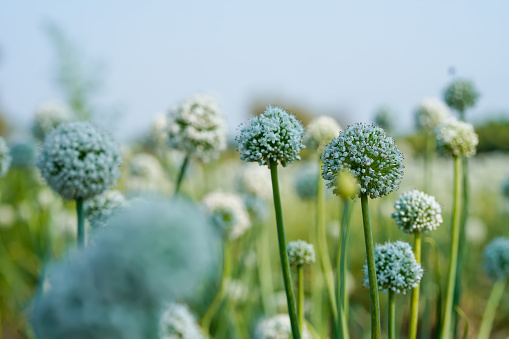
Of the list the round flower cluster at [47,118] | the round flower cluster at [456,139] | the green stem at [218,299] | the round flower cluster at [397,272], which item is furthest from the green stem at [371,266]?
the round flower cluster at [47,118]

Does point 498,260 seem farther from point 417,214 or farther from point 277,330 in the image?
point 417,214

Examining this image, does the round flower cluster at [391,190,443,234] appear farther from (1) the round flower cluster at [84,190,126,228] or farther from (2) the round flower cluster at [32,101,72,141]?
(2) the round flower cluster at [32,101,72,141]

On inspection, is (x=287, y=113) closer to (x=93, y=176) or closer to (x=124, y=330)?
(x=93, y=176)

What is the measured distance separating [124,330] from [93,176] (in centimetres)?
86

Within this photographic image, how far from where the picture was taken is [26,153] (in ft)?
12.7

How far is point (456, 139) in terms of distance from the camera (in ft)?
6.41

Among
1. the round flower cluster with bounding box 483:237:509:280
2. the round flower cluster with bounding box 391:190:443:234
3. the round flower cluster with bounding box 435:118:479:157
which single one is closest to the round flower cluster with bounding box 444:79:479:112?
the round flower cluster with bounding box 435:118:479:157

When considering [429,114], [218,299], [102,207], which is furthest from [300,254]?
[429,114]

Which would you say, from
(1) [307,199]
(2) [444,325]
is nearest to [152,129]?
(1) [307,199]

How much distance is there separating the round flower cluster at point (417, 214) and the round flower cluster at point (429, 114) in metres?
1.70

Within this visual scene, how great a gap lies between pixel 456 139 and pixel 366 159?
2.91ft

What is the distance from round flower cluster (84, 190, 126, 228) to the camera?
1.71 meters

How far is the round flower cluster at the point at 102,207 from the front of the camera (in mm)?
1710

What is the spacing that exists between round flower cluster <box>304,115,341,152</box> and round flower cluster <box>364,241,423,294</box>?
1.03 m
